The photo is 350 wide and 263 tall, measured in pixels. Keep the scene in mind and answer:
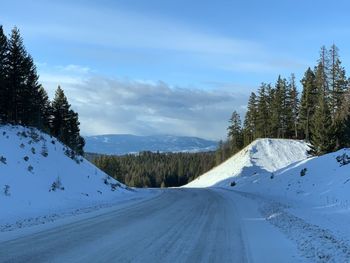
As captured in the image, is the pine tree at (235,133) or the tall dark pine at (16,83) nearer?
the tall dark pine at (16,83)

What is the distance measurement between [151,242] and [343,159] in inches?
860

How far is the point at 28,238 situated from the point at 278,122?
8499 centimetres

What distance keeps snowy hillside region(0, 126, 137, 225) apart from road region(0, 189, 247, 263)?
17.1ft

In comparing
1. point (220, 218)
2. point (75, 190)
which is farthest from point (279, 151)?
point (220, 218)

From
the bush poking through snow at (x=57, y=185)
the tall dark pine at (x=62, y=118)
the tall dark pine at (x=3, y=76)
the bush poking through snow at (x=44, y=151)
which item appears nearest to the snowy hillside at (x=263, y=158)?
the tall dark pine at (x=62, y=118)

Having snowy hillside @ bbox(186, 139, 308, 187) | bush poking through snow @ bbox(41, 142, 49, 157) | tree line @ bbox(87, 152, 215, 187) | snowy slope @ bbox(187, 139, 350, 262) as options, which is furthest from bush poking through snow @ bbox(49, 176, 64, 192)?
tree line @ bbox(87, 152, 215, 187)

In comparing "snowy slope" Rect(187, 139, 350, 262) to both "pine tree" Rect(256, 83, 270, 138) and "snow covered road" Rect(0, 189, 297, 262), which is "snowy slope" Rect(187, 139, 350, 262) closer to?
"snow covered road" Rect(0, 189, 297, 262)

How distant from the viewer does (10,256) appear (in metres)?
9.40

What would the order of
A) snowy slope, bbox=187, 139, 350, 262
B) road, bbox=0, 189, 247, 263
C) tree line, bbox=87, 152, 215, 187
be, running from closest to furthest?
road, bbox=0, 189, 247, 263 < snowy slope, bbox=187, 139, 350, 262 < tree line, bbox=87, 152, 215, 187

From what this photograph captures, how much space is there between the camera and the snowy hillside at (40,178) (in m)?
20.5

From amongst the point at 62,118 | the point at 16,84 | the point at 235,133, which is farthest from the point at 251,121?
the point at 16,84

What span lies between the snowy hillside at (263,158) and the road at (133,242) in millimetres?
59704

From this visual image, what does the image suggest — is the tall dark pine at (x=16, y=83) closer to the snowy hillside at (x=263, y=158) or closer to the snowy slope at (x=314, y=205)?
the snowy slope at (x=314, y=205)

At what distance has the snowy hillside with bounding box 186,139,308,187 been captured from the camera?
255 feet
